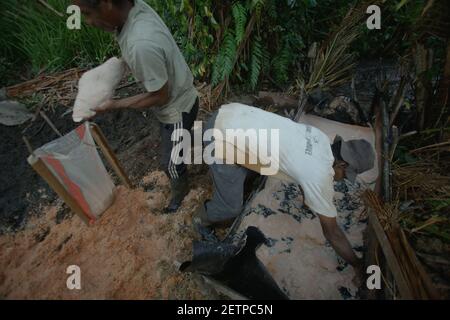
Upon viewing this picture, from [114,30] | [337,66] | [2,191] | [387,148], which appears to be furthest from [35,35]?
[387,148]

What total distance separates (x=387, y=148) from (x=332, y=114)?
1.22m

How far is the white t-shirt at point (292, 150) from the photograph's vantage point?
1.80 meters

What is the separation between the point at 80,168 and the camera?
234cm

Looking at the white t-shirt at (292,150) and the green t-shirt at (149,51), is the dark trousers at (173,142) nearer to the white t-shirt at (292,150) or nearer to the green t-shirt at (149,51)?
the green t-shirt at (149,51)

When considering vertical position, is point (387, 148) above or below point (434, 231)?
above

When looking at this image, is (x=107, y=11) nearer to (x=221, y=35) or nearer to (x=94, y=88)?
(x=94, y=88)

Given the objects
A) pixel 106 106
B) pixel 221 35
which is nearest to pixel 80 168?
pixel 106 106

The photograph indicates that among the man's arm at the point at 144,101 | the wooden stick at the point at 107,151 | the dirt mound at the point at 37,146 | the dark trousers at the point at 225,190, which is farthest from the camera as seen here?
the dirt mound at the point at 37,146

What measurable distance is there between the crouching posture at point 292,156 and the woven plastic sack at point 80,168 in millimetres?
980

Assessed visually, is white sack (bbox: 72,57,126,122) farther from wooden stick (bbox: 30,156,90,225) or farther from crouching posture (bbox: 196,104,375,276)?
crouching posture (bbox: 196,104,375,276)

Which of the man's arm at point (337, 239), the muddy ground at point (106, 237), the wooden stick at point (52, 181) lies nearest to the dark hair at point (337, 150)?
the man's arm at point (337, 239)

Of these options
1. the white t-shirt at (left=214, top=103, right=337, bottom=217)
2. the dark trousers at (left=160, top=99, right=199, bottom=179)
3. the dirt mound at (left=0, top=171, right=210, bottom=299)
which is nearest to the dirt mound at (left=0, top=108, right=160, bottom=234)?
Result: the dirt mound at (left=0, top=171, right=210, bottom=299)

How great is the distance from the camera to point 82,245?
2621mm
